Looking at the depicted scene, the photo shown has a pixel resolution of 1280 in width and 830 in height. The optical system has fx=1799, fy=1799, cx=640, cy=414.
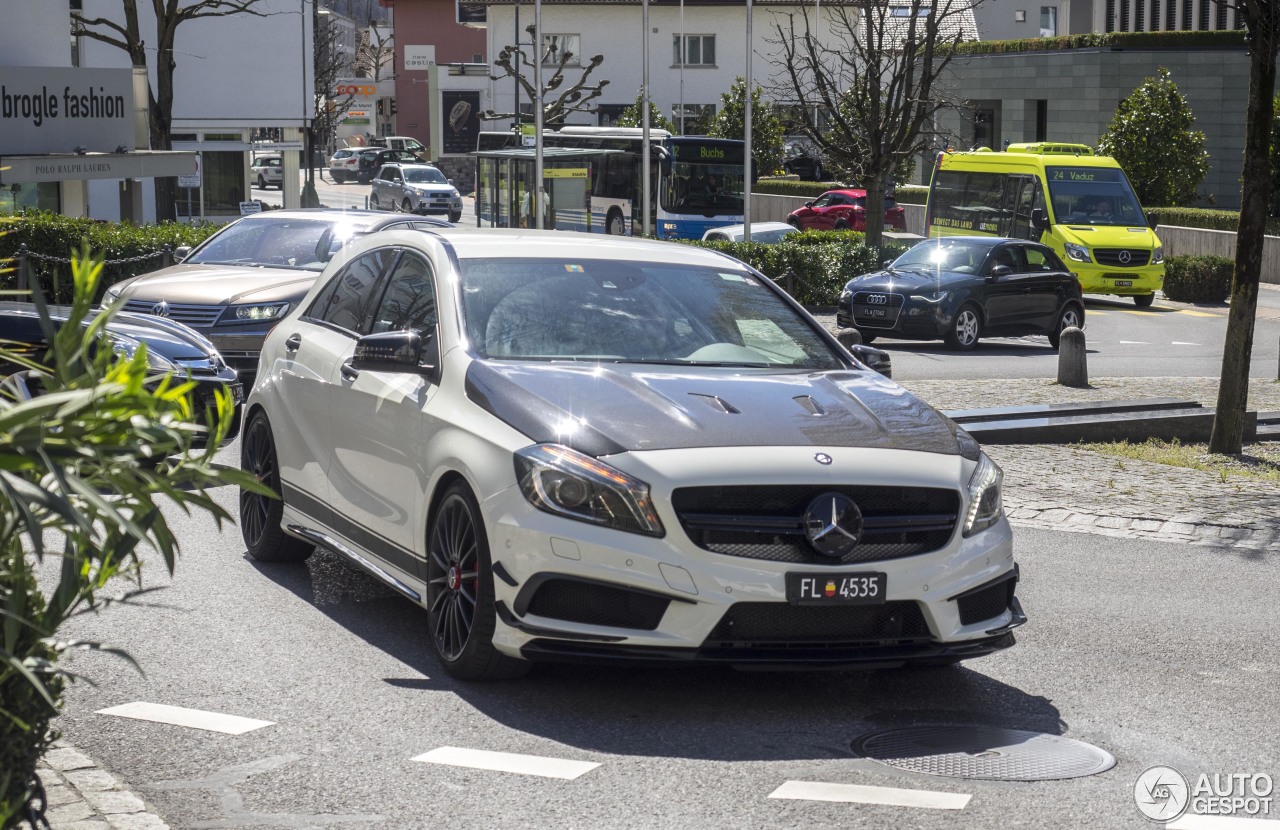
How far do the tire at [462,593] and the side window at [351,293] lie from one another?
1.67 m

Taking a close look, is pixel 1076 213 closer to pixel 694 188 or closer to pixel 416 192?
pixel 694 188

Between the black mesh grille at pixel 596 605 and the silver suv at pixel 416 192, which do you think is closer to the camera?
the black mesh grille at pixel 596 605

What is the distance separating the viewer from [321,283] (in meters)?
8.59

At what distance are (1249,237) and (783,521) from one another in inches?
326

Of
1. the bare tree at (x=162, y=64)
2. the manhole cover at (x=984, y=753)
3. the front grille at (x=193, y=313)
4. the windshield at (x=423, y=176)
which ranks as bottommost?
the manhole cover at (x=984, y=753)

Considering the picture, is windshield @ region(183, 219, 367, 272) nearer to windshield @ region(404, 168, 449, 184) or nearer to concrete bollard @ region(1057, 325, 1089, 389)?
concrete bollard @ region(1057, 325, 1089, 389)

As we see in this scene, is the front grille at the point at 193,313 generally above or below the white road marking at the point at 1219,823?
above

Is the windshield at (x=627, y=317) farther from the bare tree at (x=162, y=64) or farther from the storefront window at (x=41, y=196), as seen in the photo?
the bare tree at (x=162, y=64)

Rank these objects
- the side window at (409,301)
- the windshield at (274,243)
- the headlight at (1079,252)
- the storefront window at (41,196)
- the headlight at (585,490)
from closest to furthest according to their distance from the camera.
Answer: the headlight at (585,490)
the side window at (409,301)
the windshield at (274,243)
the headlight at (1079,252)
the storefront window at (41,196)

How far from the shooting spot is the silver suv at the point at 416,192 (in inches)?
2499

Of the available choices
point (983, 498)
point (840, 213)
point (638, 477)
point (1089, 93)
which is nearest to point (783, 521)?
point (638, 477)

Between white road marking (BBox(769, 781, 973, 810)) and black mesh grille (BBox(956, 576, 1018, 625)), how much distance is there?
1.09 meters

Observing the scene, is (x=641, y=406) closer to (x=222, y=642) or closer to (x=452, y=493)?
(x=452, y=493)

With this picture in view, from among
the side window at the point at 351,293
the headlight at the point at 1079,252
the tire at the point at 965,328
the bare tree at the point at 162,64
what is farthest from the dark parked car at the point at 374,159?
the side window at the point at 351,293
